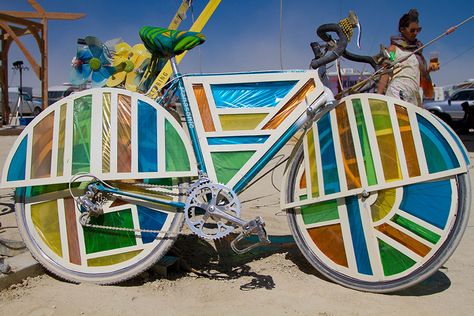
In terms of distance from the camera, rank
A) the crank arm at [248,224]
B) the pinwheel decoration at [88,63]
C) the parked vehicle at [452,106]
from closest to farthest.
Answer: the crank arm at [248,224] → the pinwheel decoration at [88,63] → the parked vehicle at [452,106]

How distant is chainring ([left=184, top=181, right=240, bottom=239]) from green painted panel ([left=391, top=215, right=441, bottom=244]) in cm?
105

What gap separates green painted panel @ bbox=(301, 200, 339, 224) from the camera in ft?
10.1

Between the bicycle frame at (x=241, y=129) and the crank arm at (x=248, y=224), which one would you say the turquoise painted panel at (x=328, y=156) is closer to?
the bicycle frame at (x=241, y=129)

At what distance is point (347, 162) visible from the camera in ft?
10.1

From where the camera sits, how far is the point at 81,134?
3.14 metres

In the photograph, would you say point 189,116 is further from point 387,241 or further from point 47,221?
point 387,241

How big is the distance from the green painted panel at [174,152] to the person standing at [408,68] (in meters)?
1.80

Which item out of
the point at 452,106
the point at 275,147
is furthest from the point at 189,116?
the point at 452,106

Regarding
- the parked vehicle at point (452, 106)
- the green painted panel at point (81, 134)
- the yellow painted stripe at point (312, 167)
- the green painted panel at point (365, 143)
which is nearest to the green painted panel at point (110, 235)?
the green painted panel at point (81, 134)

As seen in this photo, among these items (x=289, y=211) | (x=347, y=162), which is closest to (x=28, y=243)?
(x=289, y=211)

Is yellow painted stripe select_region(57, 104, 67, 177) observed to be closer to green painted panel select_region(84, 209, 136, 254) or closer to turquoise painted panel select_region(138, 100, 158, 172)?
green painted panel select_region(84, 209, 136, 254)

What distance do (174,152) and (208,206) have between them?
0.46m

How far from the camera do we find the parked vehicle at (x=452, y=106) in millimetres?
19453

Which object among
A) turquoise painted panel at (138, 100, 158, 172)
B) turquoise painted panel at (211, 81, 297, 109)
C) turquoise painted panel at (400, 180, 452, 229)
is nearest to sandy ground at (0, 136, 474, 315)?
turquoise painted panel at (400, 180, 452, 229)
